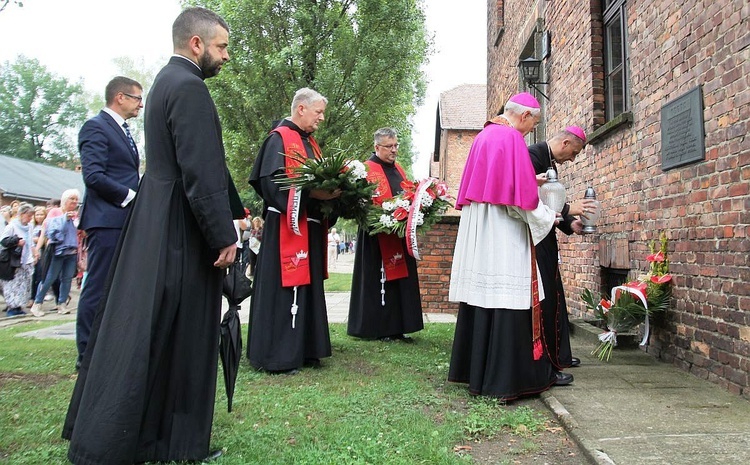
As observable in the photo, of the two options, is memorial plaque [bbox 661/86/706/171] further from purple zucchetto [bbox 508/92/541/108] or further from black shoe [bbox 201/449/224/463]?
black shoe [bbox 201/449/224/463]

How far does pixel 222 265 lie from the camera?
2980 mm

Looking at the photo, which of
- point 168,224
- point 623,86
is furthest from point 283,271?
point 623,86

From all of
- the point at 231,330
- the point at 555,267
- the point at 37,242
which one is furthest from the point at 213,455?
the point at 37,242

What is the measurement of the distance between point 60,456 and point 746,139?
170 inches

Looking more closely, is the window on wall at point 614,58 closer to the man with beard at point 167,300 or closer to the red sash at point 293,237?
the red sash at point 293,237

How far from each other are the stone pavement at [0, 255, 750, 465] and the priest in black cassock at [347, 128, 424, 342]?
1.99 m

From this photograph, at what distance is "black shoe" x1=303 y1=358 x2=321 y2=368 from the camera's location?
5.29 meters

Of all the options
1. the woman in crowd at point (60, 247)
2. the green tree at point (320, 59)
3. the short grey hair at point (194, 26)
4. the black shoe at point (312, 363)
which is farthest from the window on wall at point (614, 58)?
the green tree at point (320, 59)

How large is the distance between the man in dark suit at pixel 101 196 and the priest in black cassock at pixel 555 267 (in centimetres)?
323

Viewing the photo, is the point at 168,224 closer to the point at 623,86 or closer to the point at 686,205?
the point at 686,205

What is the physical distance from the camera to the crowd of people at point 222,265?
9.10ft

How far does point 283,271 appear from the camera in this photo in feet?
16.9

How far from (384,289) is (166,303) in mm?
3964

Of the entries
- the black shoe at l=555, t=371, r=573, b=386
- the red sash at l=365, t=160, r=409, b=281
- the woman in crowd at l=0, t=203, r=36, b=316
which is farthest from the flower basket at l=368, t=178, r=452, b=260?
the woman in crowd at l=0, t=203, r=36, b=316
